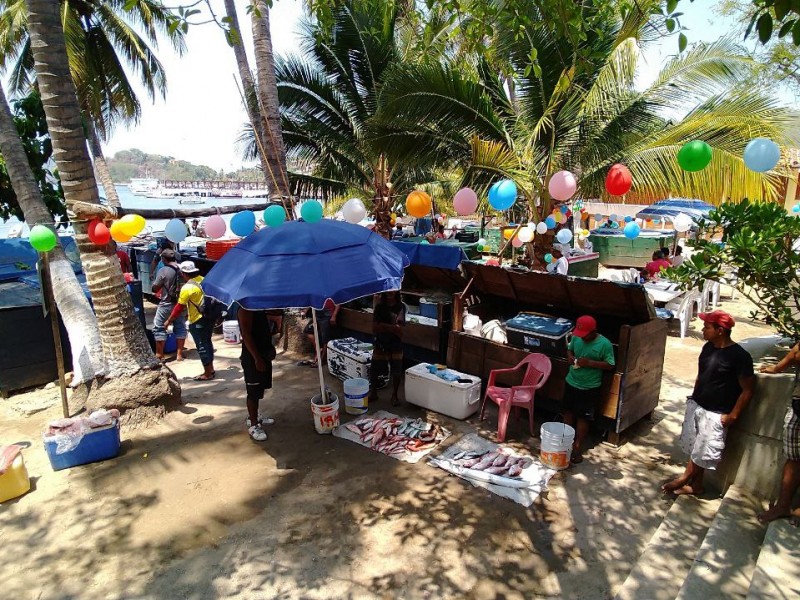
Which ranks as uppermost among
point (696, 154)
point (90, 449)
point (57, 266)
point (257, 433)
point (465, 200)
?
point (696, 154)

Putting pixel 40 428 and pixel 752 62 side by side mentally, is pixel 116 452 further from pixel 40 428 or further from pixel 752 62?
pixel 752 62

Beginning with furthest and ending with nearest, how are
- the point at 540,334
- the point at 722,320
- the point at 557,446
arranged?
the point at 540,334 → the point at 557,446 → the point at 722,320

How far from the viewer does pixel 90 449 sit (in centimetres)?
487

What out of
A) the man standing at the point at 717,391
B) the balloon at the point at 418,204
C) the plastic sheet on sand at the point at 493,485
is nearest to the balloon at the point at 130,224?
the balloon at the point at 418,204

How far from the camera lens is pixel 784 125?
5.96 metres

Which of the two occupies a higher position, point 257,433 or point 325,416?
point 325,416

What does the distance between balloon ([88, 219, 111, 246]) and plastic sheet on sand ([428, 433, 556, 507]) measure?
14.2ft

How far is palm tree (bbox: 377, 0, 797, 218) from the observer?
627cm

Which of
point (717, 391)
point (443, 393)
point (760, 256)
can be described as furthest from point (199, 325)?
point (760, 256)

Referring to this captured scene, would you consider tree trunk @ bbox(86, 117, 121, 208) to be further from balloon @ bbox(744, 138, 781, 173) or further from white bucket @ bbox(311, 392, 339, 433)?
balloon @ bbox(744, 138, 781, 173)

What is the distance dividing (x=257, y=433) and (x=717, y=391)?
14.8ft

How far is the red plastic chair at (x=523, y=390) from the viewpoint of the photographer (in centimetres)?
536

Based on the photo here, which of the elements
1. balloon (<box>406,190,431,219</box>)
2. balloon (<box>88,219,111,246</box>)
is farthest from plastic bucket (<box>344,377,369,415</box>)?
balloon (<box>88,219,111,246</box>)

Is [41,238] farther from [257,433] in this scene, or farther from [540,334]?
[540,334]
